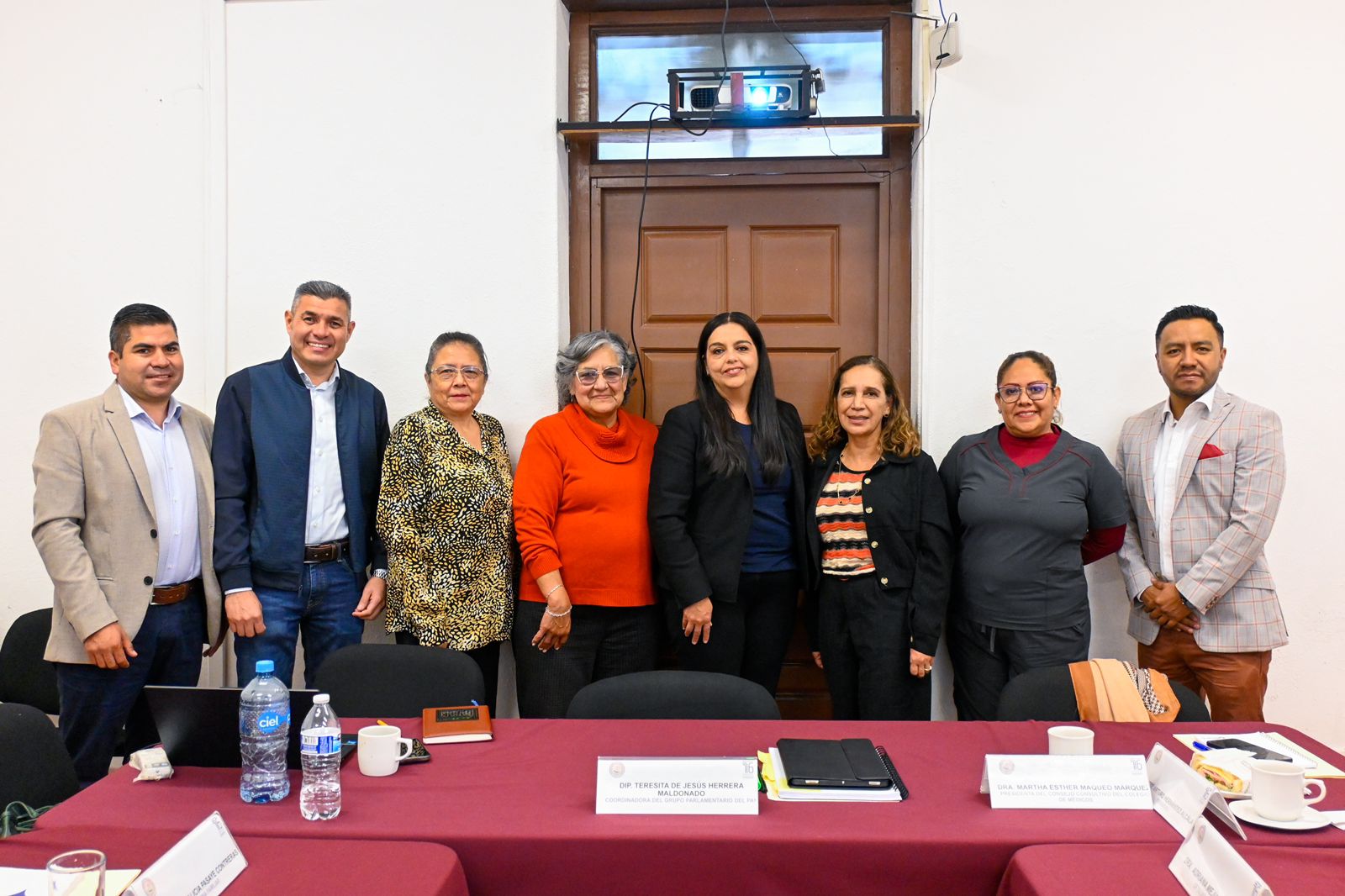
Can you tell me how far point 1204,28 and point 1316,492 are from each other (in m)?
1.65

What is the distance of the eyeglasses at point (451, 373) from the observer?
2836 millimetres

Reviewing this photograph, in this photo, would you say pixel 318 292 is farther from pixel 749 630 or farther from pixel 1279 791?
pixel 1279 791

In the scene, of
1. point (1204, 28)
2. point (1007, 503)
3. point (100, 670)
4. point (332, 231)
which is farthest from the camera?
point (332, 231)

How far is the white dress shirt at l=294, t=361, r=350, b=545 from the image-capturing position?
272 centimetres

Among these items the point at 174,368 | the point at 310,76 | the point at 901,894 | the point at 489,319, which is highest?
the point at 310,76

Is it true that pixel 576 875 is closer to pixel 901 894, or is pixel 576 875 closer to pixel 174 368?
pixel 901 894

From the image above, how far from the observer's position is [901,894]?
4.54 ft

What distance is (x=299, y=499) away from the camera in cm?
269

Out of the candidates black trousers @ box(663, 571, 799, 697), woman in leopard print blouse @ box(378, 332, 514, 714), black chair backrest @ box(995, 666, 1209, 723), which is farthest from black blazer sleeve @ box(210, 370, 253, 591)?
black chair backrest @ box(995, 666, 1209, 723)

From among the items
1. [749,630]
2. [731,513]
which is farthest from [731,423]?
[749,630]

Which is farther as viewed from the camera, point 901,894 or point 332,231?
point 332,231

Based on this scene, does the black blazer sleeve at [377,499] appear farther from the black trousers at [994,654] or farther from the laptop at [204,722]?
the black trousers at [994,654]

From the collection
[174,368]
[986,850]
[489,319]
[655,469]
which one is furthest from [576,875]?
[489,319]

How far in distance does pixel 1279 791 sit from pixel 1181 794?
144 millimetres
